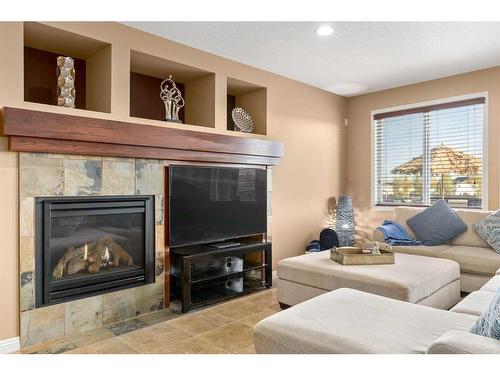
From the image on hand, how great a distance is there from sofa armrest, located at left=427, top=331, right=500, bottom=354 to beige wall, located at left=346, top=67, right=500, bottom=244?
369 cm

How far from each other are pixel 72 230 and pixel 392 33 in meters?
3.19

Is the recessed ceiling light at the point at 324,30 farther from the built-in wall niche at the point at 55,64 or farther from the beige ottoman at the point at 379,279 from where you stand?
the beige ottoman at the point at 379,279

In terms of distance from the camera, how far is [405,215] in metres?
4.51

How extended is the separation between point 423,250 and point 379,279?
144 cm

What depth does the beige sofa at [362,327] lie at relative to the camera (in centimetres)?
154

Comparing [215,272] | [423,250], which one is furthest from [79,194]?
[423,250]

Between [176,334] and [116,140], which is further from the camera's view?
[116,140]

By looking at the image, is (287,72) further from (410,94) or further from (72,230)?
(72,230)

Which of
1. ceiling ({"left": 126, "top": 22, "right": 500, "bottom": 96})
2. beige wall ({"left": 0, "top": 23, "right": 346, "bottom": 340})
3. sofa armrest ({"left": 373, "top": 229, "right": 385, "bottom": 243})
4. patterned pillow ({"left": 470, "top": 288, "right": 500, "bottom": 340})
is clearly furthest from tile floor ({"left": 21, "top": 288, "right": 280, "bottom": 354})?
ceiling ({"left": 126, "top": 22, "right": 500, "bottom": 96})

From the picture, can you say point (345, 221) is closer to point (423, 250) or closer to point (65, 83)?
point (423, 250)

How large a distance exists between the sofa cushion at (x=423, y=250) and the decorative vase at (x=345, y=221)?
104 centimetres

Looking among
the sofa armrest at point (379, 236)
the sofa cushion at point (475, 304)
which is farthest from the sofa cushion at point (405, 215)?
the sofa cushion at point (475, 304)

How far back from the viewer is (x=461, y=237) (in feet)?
13.2
